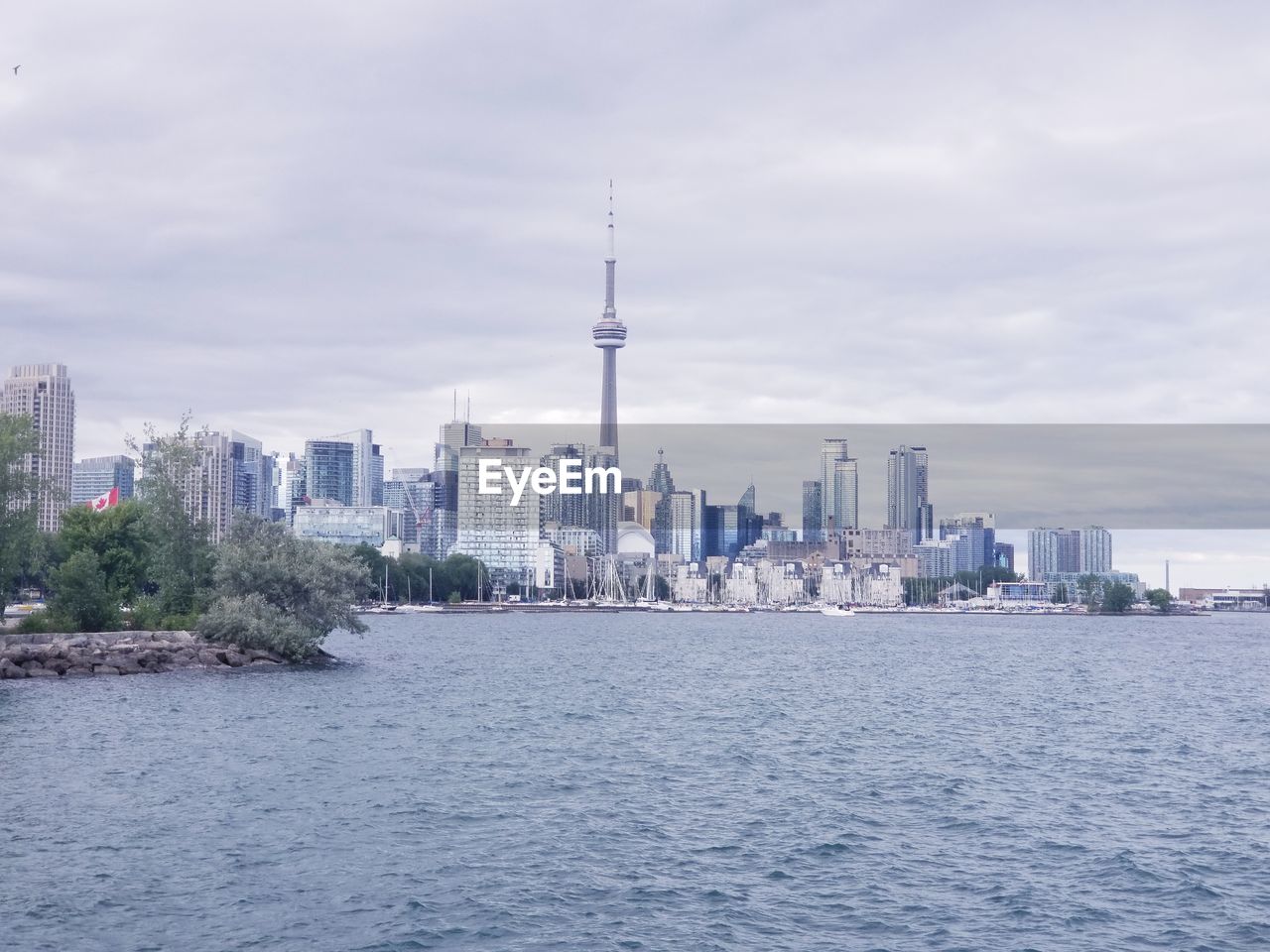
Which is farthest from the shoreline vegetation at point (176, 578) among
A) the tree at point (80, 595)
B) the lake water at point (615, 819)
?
the lake water at point (615, 819)

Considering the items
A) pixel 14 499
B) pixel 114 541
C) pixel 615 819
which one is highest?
pixel 14 499

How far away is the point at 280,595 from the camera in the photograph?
65750mm

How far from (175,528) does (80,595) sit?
21.4 ft

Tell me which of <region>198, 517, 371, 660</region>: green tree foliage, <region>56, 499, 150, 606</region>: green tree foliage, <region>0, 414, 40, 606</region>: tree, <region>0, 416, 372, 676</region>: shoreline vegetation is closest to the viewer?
<region>0, 414, 40, 606</region>: tree

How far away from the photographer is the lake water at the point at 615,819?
1981cm

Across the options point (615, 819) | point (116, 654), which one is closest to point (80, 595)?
point (116, 654)

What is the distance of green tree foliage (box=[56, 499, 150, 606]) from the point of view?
72.9 metres

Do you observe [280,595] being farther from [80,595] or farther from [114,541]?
[114,541]

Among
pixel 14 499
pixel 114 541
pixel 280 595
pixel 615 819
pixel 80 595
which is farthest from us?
pixel 114 541

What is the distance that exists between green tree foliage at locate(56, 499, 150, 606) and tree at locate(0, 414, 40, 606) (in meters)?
10.1

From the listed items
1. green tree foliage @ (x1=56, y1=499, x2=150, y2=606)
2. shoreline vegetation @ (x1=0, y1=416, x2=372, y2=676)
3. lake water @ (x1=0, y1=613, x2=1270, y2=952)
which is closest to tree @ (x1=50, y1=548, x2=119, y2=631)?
shoreline vegetation @ (x1=0, y1=416, x2=372, y2=676)

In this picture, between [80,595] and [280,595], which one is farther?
[280,595]

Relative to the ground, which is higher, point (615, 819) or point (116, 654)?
point (116, 654)

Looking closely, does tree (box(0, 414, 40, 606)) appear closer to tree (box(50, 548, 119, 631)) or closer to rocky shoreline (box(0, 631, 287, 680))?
tree (box(50, 548, 119, 631))
